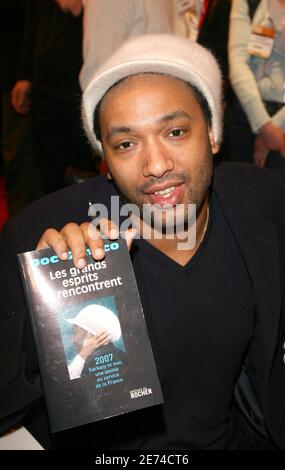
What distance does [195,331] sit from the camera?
158cm

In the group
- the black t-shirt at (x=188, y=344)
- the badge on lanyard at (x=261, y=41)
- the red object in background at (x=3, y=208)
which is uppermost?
the badge on lanyard at (x=261, y=41)

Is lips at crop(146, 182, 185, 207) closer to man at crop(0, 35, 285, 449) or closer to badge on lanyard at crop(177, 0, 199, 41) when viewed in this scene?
man at crop(0, 35, 285, 449)

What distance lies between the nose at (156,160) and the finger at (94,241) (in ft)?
1.02

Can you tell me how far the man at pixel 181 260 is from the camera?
154 centimetres

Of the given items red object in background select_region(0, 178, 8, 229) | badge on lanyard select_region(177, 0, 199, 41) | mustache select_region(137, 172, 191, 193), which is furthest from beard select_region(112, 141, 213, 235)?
red object in background select_region(0, 178, 8, 229)

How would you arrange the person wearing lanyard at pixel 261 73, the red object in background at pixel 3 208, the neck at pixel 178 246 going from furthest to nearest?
the red object in background at pixel 3 208 → the person wearing lanyard at pixel 261 73 → the neck at pixel 178 246

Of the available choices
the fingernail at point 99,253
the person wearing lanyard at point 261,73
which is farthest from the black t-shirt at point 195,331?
the person wearing lanyard at point 261,73

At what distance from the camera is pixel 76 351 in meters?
1.17

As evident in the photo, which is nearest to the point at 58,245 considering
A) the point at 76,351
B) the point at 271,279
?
the point at 76,351

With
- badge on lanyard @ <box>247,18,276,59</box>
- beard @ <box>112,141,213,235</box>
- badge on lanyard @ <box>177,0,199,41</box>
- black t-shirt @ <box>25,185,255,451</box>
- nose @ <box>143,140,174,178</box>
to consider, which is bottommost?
black t-shirt @ <box>25,185,255,451</box>

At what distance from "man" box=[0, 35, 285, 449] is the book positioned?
304 mm

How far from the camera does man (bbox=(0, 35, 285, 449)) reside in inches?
60.8

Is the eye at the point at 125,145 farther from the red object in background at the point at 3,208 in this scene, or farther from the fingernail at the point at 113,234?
the red object in background at the point at 3,208

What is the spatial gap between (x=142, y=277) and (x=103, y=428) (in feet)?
1.50
